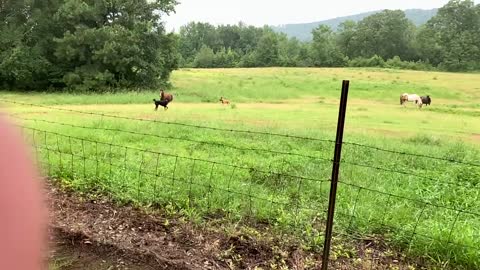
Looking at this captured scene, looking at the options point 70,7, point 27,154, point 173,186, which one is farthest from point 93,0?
point 27,154

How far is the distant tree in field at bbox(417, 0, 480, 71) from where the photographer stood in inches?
2428

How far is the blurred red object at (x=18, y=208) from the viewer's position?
0.52 metres

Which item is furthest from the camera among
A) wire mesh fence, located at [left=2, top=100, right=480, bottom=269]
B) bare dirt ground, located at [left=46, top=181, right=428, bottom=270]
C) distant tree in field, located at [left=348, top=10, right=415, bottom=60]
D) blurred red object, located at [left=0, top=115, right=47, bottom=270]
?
distant tree in field, located at [left=348, top=10, right=415, bottom=60]

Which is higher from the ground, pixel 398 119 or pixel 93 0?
pixel 93 0

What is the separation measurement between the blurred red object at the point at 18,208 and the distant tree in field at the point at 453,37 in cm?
6582

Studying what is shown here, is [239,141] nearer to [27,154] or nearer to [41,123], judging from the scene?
[41,123]

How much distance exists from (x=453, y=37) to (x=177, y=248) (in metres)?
72.3

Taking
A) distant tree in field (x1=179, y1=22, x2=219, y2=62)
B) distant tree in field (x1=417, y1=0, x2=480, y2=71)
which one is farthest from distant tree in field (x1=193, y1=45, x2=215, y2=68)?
distant tree in field (x1=417, y1=0, x2=480, y2=71)

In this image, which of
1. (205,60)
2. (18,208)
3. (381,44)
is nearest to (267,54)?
(205,60)

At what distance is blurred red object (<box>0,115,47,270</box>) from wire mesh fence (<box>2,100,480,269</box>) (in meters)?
3.08

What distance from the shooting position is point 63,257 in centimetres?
421

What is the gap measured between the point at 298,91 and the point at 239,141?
876 inches

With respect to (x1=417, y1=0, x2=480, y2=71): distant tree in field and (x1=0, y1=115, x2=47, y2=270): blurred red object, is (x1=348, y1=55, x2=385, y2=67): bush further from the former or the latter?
(x1=0, y1=115, x2=47, y2=270): blurred red object

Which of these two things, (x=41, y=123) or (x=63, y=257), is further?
(x=41, y=123)
